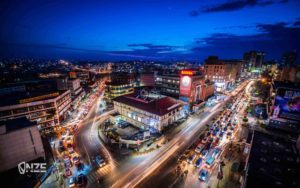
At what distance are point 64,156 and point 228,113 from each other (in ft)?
212

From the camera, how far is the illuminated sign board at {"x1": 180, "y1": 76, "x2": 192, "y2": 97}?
6812 centimetres

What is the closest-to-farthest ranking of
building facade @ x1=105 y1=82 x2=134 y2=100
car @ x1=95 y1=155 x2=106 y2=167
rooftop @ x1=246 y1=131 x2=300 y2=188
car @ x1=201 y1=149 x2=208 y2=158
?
rooftop @ x1=246 y1=131 x2=300 y2=188, car @ x1=95 y1=155 x2=106 y2=167, car @ x1=201 y1=149 x2=208 y2=158, building facade @ x1=105 y1=82 x2=134 y2=100

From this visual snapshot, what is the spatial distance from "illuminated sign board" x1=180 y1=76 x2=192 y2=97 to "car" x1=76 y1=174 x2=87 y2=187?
55.9 m

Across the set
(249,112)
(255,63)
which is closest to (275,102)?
(249,112)

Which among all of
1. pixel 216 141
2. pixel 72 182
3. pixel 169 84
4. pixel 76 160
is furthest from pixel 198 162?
pixel 169 84

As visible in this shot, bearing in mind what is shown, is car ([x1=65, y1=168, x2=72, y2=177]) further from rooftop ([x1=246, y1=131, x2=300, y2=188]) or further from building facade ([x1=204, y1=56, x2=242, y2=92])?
building facade ([x1=204, y1=56, x2=242, y2=92])

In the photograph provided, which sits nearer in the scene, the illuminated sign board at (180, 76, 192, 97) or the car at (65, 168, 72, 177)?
the car at (65, 168, 72, 177)

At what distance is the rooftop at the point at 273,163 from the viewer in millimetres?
20938

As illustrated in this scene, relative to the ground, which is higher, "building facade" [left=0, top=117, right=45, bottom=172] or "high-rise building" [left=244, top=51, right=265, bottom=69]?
"high-rise building" [left=244, top=51, right=265, bottom=69]

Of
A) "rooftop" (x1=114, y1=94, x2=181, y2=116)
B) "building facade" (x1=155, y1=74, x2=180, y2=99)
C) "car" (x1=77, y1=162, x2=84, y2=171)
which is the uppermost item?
"building facade" (x1=155, y1=74, x2=180, y2=99)

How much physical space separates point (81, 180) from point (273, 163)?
1461 inches

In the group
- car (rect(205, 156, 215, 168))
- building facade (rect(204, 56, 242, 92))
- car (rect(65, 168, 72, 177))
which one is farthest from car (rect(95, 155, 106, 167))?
building facade (rect(204, 56, 242, 92))

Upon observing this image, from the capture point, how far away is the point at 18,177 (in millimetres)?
26656

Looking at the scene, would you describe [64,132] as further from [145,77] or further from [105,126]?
[145,77]
